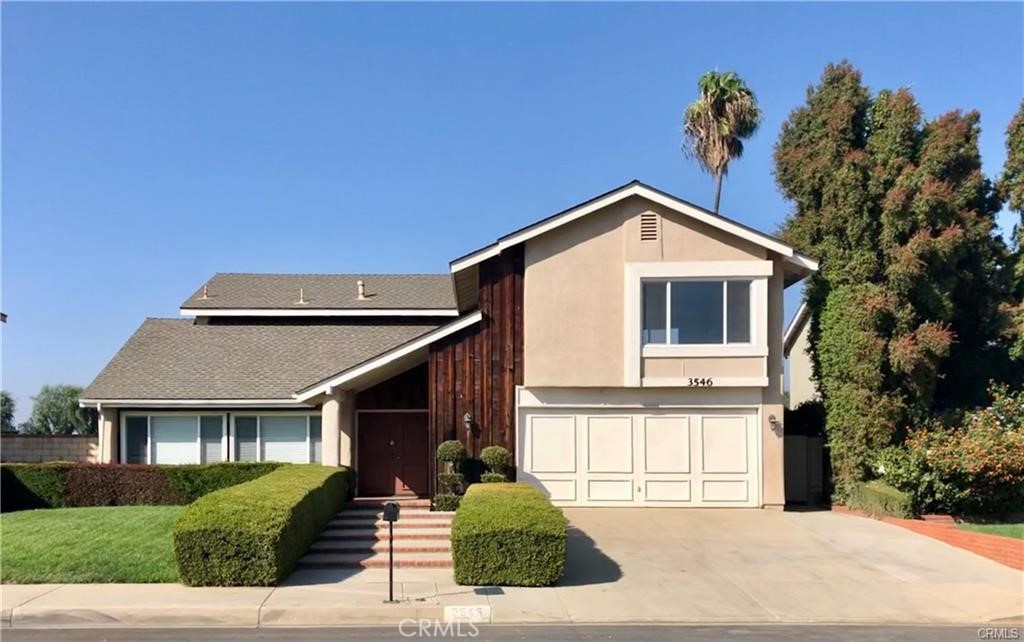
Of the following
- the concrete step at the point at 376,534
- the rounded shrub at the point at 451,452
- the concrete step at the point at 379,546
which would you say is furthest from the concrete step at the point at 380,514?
the concrete step at the point at 379,546

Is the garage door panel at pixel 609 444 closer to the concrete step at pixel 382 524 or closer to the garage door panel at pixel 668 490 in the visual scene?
the garage door panel at pixel 668 490

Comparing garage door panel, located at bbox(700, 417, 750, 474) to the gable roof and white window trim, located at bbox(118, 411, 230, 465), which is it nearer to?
the gable roof

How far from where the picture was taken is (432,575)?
12094 millimetres

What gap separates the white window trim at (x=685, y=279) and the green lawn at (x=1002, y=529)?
17.0 feet

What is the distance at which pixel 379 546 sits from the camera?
13586 mm

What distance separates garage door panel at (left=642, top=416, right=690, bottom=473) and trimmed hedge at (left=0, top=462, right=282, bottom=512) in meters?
8.46

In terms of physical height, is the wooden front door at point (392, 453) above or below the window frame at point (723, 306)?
below

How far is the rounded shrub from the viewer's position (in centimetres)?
1605

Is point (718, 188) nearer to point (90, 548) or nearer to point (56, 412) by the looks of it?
point (90, 548)

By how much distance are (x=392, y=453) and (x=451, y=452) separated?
12.2ft

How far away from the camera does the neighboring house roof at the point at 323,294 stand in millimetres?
23750

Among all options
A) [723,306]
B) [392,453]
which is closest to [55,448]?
[392,453]

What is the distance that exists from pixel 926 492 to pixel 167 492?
16.2m

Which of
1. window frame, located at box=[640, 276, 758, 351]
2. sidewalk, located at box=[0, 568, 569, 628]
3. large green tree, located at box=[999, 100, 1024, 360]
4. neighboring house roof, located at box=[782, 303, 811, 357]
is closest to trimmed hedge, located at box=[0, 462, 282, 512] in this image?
sidewalk, located at box=[0, 568, 569, 628]
